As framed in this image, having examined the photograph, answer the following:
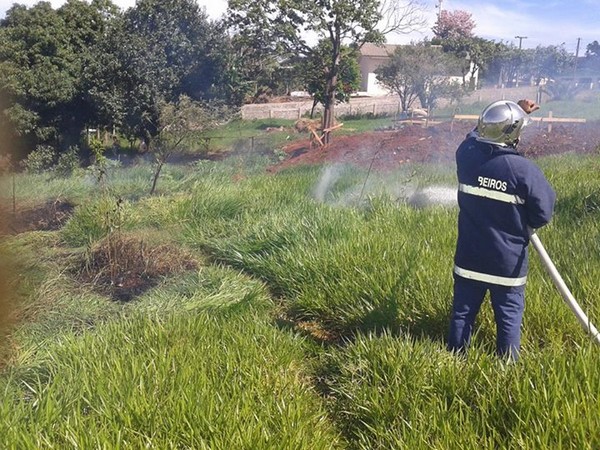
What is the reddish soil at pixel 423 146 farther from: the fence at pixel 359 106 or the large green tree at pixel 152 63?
the fence at pixel 359 106

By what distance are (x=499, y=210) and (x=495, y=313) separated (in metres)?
0.57

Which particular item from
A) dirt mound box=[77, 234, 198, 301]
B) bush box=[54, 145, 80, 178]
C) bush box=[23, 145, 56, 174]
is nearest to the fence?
bush box=[23, 145, 56, 174]

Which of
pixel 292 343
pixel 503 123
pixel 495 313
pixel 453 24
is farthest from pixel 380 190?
pixel 453 24

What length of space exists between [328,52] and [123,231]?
13.0 metres

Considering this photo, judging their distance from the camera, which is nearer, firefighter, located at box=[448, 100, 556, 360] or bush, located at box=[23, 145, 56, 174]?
firefighter, located at box=[448, 100, 556, 360]

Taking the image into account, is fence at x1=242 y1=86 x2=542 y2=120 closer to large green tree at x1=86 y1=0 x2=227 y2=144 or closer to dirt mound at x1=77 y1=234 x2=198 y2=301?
large green tree at x1=86 y1=0 x2=227 y2=144

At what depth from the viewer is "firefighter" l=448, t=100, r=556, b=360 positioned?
10.1 ft

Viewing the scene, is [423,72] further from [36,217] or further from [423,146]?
[36,217]

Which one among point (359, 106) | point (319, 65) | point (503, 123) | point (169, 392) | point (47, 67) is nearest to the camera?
point (169, 392)

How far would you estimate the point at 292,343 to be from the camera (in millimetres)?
3701

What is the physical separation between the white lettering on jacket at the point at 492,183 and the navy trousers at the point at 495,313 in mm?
509

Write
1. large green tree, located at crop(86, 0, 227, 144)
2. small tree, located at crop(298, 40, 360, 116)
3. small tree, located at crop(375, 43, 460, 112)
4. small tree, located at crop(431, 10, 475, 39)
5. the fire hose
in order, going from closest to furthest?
the fire hose, large green tree, located at crop(86, 0, 227, 144), small tree, located at crop(298, 40, 360, 116), small tree, located at crop(375, 43, 460, 112), small tree, located at crop(431, 10, 475, 39)

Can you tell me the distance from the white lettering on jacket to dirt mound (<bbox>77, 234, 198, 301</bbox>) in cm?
301

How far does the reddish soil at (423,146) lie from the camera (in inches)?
486
